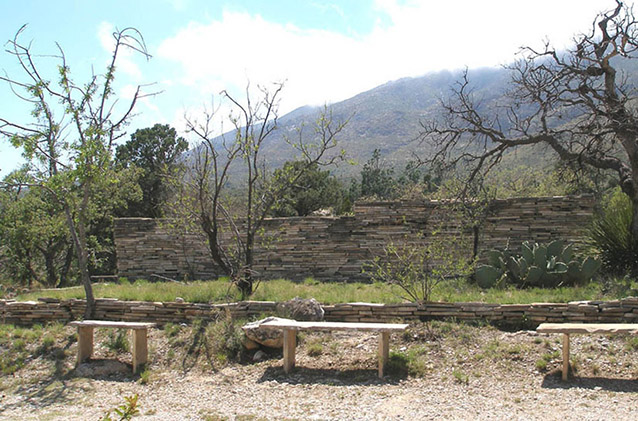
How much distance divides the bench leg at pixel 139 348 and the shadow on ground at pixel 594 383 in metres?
4.79

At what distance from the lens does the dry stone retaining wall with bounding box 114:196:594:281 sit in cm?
1044

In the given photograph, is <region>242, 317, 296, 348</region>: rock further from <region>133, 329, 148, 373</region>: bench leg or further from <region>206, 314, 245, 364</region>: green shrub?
<region>133, 329, 148, 373</region>: bench leg

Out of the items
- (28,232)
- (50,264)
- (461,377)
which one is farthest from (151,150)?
(461,377)

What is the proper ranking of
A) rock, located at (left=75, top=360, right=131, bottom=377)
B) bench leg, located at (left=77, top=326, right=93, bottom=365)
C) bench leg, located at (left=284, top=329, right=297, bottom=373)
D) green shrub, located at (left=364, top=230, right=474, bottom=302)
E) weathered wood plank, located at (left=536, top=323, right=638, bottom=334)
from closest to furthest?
weathered wood plank, located at (left=536, top=323, right=638, bottom=334)
bench leg, located at (left=284, top=329, right=297, bottom=373)
rock, located at (left=75, top=360, right=131, bottom=377)
bench leg, located at (left=77, top=326, right=93, bottom=365)
green shrub, located at (left=364, top=230, right=474, bottom=302)

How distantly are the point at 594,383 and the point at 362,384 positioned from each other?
7.76ft

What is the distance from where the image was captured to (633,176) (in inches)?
349

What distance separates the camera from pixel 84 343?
7.27 m

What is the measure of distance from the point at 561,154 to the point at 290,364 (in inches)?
248

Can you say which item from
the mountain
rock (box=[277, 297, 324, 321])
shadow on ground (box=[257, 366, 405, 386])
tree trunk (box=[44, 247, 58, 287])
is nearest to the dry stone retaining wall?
rock (box=[277, 297, 324, 321])

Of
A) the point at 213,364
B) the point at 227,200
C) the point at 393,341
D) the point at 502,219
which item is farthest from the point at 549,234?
the point at 213,364

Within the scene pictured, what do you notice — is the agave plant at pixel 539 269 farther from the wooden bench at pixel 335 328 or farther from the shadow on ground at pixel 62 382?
the shadow on ground at pixel 62 382

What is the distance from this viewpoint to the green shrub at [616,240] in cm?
888

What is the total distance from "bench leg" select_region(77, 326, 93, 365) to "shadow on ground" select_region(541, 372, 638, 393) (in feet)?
18.7

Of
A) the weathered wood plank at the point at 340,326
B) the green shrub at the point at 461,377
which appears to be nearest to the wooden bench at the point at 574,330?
the green shrub at the point at 461,377
